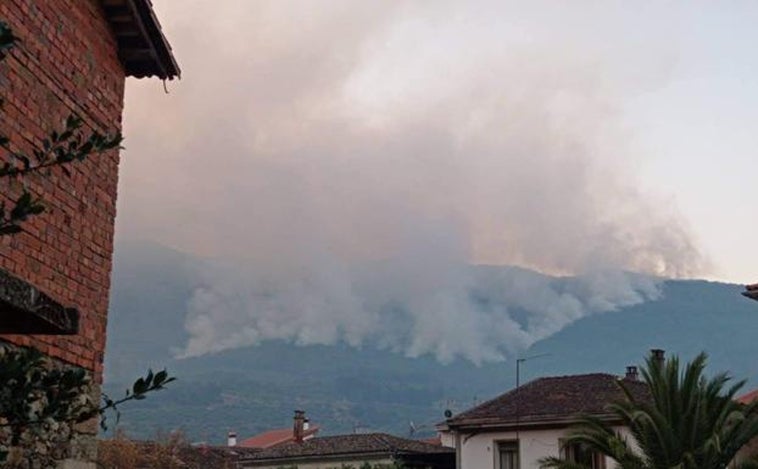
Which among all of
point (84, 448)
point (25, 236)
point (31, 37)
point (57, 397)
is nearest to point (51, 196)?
point (25, 236)

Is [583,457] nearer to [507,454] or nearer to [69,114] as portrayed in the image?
[507,454]

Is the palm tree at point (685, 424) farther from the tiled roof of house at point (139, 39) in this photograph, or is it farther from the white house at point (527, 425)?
the tiled roof of house at point (139, 39)

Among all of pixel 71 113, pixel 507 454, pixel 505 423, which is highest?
pixel 71 113

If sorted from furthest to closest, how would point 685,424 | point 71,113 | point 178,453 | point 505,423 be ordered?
point 178,453, point 505,423, point 685,424, point 71,113

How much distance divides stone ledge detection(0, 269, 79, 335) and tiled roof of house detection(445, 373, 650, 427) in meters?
26.8

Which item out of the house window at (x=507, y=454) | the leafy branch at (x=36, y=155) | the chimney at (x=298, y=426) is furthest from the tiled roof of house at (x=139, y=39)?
the chimney at (x=298, y=426)

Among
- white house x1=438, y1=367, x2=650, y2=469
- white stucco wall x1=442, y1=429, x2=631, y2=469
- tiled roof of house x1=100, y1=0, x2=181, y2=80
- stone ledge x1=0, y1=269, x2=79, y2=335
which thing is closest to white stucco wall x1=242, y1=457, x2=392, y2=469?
white stucco wall x1=442, y1=429, x2=631, y2=469

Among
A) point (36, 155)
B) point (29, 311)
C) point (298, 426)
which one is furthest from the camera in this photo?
point (298, 426)

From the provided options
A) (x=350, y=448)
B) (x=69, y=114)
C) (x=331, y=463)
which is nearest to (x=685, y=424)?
(x=69, y=114)

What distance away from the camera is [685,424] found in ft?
67.8

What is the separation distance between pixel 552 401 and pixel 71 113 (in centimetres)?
2601

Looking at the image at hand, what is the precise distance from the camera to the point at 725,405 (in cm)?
2069

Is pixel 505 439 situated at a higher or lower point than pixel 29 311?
higher

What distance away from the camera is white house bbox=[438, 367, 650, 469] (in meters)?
31.3
